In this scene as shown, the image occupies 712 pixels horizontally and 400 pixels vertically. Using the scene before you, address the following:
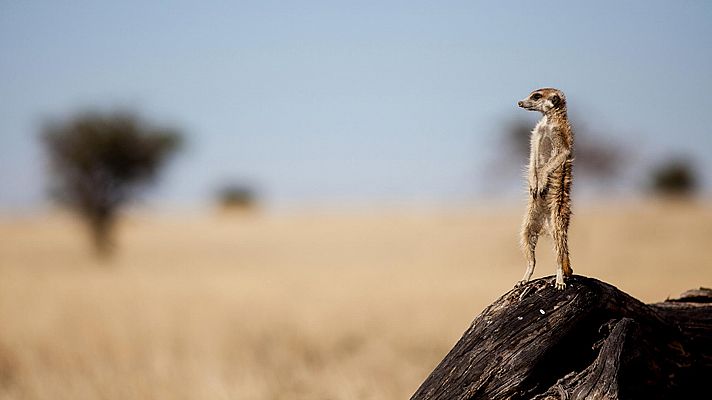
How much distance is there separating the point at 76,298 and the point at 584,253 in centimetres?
1964

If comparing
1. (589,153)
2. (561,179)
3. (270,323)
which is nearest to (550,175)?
(561,179)

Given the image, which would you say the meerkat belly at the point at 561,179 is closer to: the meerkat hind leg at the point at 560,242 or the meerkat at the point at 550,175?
the meerkat at the point at 550,175

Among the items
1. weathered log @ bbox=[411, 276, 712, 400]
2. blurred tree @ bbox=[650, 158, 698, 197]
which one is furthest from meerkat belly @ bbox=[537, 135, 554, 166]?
blurred tree @ bbox=[650, 158, 698, 197]

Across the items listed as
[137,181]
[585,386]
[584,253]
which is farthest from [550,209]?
[137,181]

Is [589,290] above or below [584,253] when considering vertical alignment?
above

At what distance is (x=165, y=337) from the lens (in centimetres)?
1082

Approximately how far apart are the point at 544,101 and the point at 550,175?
35cm

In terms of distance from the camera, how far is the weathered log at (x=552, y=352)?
3.49 m

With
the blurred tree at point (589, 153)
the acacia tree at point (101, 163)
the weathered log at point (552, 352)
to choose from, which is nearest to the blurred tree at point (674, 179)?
the blurred tree at point (589, 153)

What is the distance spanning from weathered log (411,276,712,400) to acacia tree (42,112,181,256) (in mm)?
33661

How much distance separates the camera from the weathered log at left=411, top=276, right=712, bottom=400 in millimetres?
3490

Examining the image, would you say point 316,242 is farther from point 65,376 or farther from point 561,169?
point 561,169

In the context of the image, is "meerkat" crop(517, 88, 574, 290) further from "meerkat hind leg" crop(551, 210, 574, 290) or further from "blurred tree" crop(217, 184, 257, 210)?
"blurred tree" crop(217, 184, 257, 210)

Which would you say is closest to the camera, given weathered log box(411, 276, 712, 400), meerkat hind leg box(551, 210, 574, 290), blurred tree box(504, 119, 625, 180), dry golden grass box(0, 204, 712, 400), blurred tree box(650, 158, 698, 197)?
meerkat hind leg box(551, 210, 574, 290)
